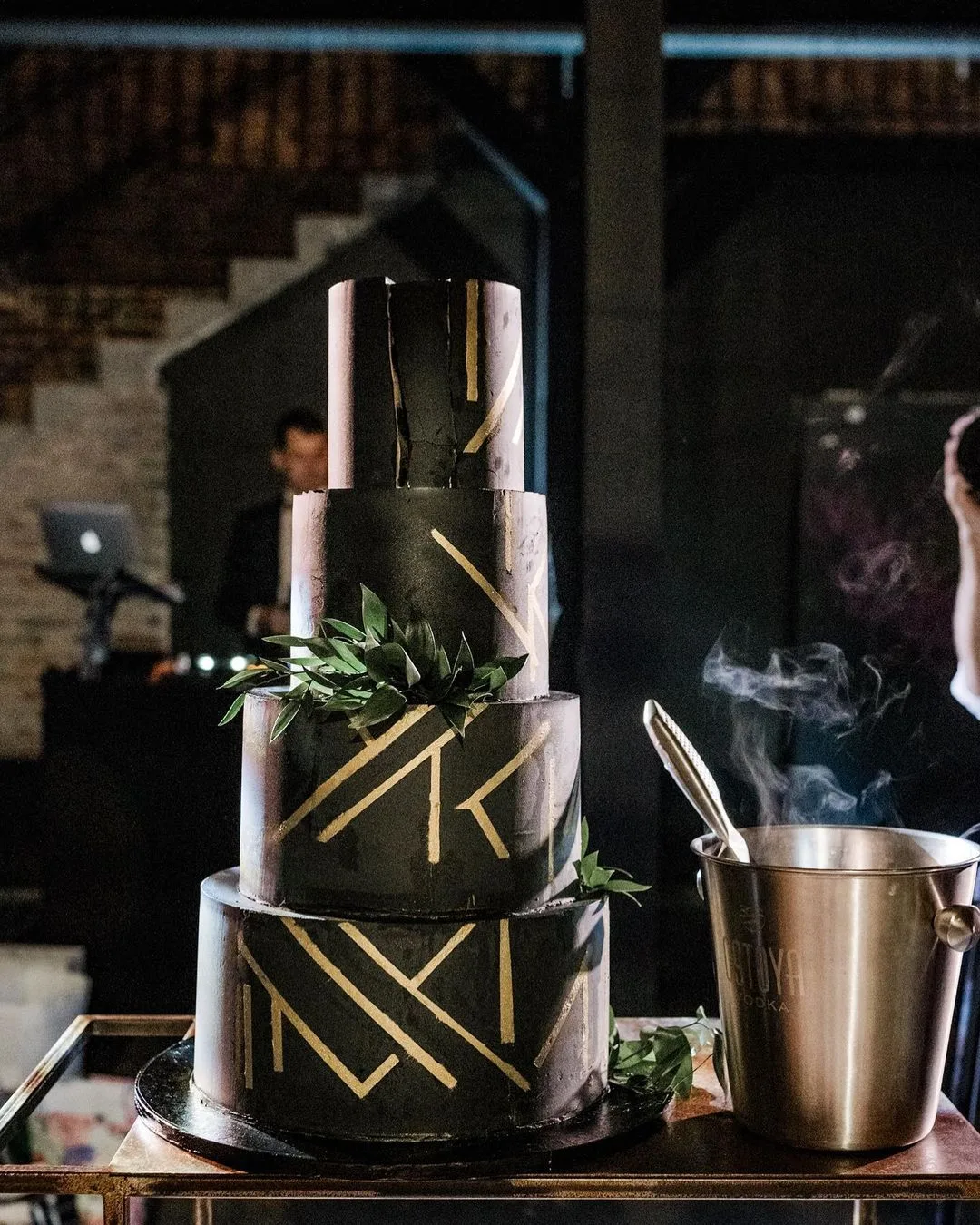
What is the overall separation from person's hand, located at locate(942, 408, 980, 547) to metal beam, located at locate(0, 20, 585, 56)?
77.9 inches

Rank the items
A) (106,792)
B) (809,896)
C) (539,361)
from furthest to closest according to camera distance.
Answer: (539,361) → (106,792) → (809,896)

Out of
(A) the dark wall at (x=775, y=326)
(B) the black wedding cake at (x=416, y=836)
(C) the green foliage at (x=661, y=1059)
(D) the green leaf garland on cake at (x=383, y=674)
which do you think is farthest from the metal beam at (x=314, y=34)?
(A) the dark wall at (x=775, y=326)

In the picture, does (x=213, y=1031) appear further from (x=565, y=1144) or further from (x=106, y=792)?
(x=106, y=792)

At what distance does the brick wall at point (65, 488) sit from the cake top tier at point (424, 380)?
5158 mm

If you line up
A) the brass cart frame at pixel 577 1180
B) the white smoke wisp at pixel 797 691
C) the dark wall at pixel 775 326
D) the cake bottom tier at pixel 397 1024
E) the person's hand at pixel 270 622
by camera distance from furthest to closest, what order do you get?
the dark wall at pixel 775 326, the person's hand at pixel 270 622, the white smoke wisp at pixel 797 691, the cake bottom tier at pixel 397 1024, the brass cart frame at pixel 577 1180

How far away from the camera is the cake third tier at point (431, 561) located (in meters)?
1.44

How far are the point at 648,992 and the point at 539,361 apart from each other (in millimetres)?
3765

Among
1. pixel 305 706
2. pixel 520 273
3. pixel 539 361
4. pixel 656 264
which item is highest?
pixel 520 273

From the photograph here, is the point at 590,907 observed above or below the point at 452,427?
below

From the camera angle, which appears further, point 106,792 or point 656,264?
point 106,792

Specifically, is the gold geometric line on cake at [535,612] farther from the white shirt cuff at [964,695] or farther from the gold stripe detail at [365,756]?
the white shirt cuff at [964,695]

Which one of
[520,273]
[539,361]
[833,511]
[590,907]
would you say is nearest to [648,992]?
[590,907]

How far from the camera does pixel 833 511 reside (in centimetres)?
527

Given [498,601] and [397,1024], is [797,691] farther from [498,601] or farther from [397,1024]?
[397,1024]
